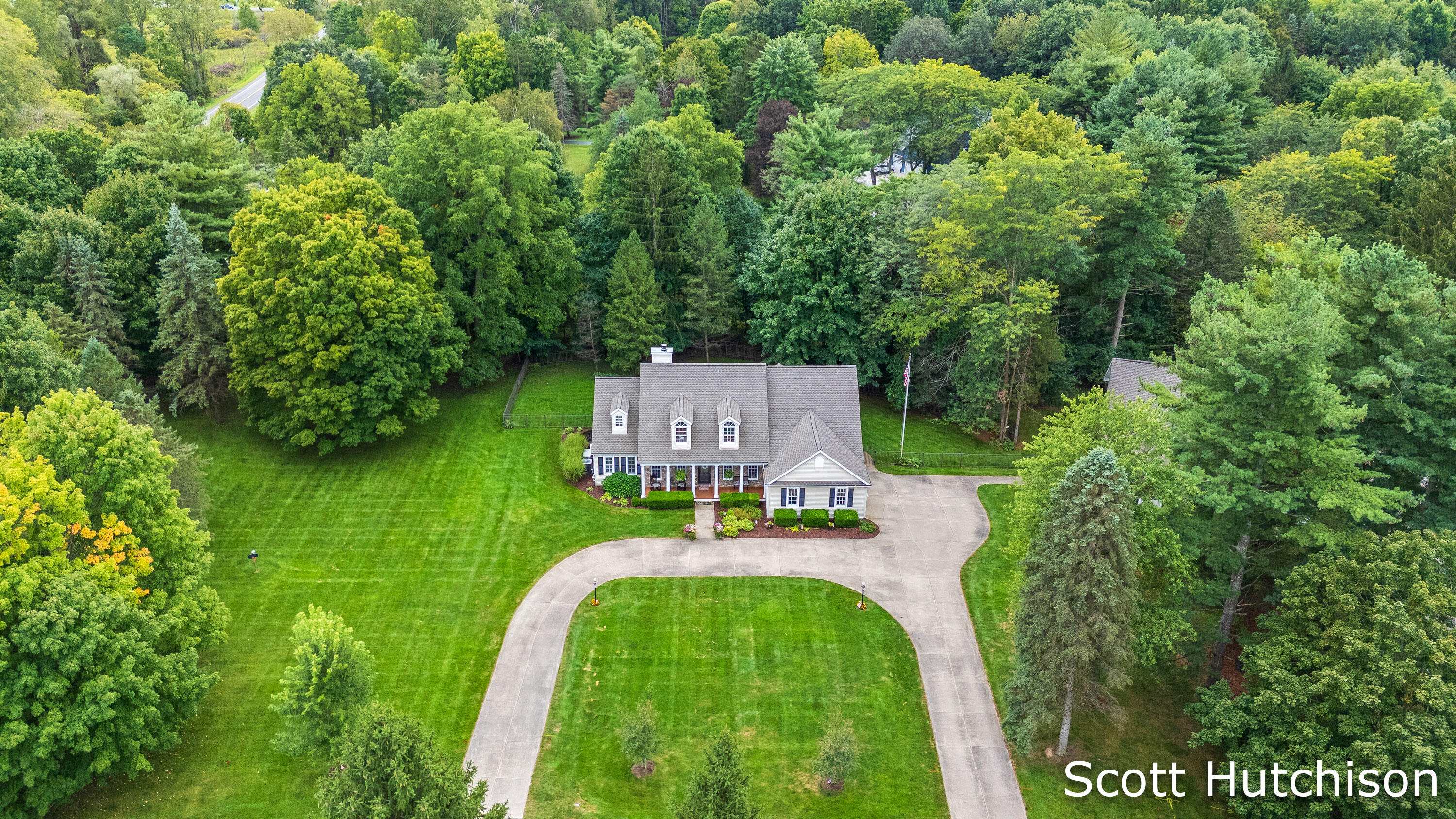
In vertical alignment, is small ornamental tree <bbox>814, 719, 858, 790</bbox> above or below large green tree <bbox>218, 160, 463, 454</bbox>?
below

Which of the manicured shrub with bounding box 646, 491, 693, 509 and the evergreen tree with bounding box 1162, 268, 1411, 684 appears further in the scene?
the manicured shrub with bounding box 646, 491, 693, 509

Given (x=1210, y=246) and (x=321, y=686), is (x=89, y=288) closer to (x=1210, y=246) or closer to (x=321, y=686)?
(x=321, y=686)

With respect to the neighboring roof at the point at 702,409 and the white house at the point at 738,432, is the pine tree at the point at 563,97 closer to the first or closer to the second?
the neighboring roof at the point at 702,409

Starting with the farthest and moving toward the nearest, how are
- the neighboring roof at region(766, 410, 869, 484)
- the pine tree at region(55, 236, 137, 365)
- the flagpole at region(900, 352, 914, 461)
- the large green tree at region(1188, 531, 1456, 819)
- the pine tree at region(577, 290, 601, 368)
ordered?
the pine tree at region(577, 290, 601, 368)
the flagpole at region(900, 352, 914, 461)
the pine tree at region(55, 236, 137, 365)
the neighboring roof at region(766, 410, 869, 484)
the large green tree at region(1188, 531, 1456, 819)

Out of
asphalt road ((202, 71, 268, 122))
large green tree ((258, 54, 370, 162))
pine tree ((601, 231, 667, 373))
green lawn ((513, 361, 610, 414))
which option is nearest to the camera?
green lawn ((513, 361, 610, 414))

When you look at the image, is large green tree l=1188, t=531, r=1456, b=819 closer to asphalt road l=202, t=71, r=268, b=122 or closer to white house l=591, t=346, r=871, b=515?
white house l=591, t=346, r=871, b=515

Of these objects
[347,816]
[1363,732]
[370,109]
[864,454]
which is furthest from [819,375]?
[370,109]

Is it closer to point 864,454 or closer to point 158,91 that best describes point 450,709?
point 864,454

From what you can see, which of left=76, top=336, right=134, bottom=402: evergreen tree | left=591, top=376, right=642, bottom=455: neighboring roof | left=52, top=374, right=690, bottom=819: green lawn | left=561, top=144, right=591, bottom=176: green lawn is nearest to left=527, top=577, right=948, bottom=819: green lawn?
left=52, top=374, right=690, bottom=819: green lawn
